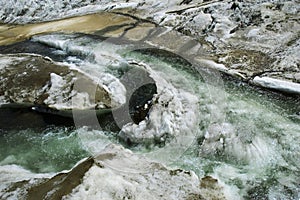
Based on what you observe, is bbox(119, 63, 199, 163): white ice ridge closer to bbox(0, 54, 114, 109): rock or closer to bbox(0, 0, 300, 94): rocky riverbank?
bbox(0, 54, 114, 109): rock

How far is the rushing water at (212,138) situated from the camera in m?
4.44

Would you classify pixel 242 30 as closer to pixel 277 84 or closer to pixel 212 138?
pixel 277 84

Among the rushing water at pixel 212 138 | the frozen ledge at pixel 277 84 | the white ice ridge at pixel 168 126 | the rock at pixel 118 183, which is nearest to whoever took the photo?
the rock at pixel 118 183

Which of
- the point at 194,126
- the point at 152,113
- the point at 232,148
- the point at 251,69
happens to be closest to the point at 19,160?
the point at 152,113

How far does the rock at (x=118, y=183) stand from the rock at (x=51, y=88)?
6.78 ft

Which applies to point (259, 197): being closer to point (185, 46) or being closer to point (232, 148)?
point (232, 148)

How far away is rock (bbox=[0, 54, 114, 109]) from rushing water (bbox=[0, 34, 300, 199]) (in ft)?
1.57

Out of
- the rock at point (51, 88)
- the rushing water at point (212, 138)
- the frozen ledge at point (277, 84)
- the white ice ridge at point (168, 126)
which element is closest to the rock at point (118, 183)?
the rushing water at point (212, 138)

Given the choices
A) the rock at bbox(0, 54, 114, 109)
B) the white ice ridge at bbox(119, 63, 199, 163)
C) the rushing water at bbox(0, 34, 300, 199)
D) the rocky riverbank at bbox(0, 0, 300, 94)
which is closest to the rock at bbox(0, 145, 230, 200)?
the rushing water at bbox(0, 34, 300, 199)

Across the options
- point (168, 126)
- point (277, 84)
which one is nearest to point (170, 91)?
point (168, 126)

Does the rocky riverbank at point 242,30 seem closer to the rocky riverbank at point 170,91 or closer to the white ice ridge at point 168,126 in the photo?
the rocky riverbank at point 170,91

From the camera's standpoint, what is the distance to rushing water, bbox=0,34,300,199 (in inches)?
175

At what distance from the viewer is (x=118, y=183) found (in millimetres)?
3623

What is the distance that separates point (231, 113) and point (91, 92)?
2740mm
